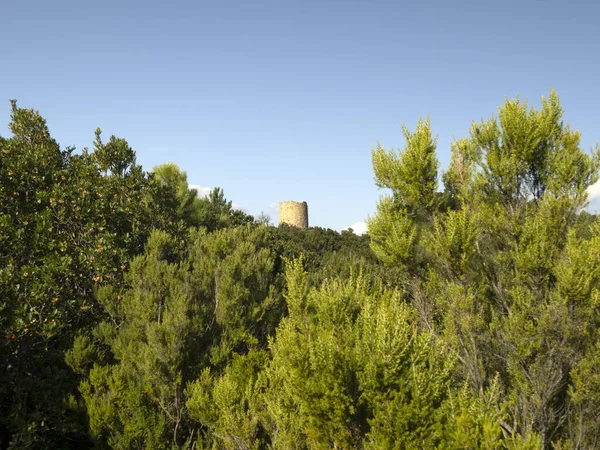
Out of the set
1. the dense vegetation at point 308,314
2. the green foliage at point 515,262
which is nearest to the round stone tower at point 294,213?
the dense vegetation at point 308,314

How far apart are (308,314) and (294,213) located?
45236mm

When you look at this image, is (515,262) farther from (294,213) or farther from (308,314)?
(294,213)

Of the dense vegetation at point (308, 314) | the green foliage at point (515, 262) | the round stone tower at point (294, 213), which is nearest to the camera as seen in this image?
the dense vegetation at point (308, 314)

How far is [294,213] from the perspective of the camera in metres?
56.2

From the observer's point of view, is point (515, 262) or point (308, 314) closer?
point (308, 314)

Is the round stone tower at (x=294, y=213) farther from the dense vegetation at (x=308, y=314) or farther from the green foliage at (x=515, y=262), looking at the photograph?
the green foliage at (x=515, y=262)

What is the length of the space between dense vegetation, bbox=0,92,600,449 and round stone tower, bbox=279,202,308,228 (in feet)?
129

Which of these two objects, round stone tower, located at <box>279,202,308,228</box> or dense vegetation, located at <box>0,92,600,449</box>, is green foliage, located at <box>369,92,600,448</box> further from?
round stone tower, located at <box>279,202,308,228</box>

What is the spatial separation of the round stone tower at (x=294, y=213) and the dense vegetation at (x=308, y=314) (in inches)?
1548

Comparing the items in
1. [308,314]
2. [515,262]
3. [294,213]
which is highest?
[294,213]

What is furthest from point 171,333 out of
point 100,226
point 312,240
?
point 312,240

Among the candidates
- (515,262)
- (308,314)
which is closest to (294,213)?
(515,262)

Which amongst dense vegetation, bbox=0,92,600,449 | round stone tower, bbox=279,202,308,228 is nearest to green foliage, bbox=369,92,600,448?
dense vegetation, bbox=0,92,600,449

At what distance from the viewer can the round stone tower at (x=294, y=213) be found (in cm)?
5606
